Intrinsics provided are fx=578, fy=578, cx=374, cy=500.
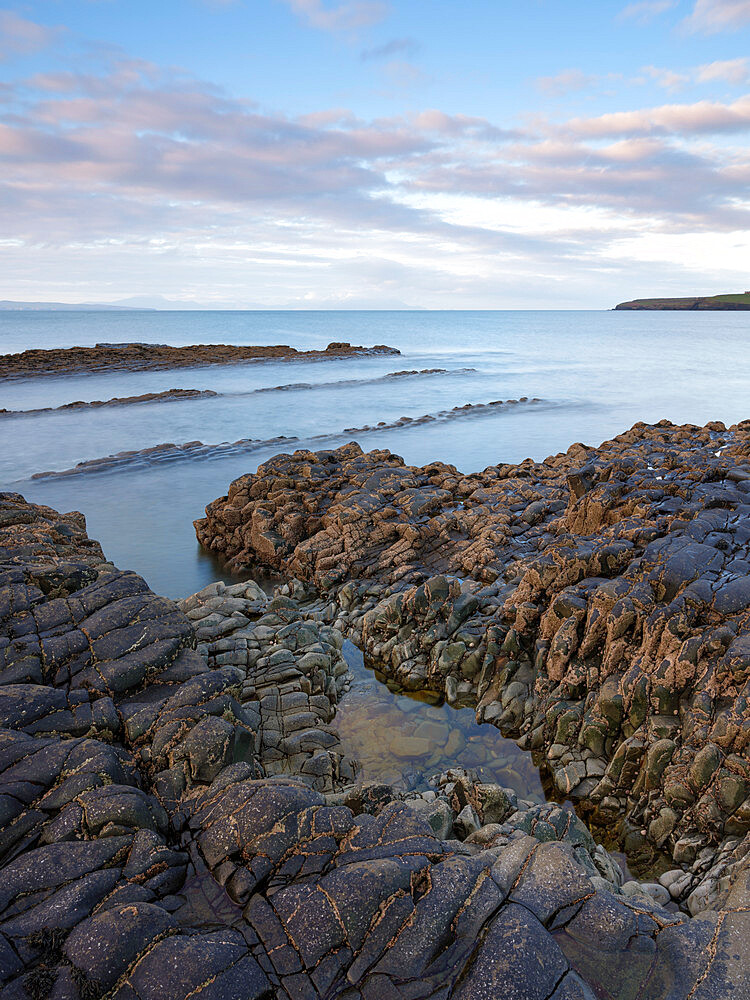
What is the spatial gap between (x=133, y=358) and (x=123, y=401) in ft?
86.6

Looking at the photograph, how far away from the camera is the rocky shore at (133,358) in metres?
57.2

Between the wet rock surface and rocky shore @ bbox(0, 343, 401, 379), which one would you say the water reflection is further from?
rocky shore @ bbox(0, 343, 401, 379)

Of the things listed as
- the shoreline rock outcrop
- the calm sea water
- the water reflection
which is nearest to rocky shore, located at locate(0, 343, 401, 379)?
the calm sea water

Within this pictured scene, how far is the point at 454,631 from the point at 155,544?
38.9 ft

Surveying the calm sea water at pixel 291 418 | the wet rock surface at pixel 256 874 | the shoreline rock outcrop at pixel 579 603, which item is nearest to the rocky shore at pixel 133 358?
the calm sea water at pixel 291 418

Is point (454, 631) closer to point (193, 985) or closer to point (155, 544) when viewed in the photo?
point (193, 985)

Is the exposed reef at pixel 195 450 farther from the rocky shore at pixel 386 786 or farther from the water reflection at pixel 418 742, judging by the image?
the water reflection at pixel 418 742

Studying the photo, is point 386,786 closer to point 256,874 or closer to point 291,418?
point 256,874

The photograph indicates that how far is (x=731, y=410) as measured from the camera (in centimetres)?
4097

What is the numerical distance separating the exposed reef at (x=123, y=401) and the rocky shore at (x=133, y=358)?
1547 cm

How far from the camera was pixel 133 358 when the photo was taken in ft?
216

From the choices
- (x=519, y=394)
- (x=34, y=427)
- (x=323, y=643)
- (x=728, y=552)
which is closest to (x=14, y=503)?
(x=323, y=643)

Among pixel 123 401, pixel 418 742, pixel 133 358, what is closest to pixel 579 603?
pixel 418 742

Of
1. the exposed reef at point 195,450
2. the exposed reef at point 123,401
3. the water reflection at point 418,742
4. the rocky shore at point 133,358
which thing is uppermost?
the rocky shore at point 133,358
